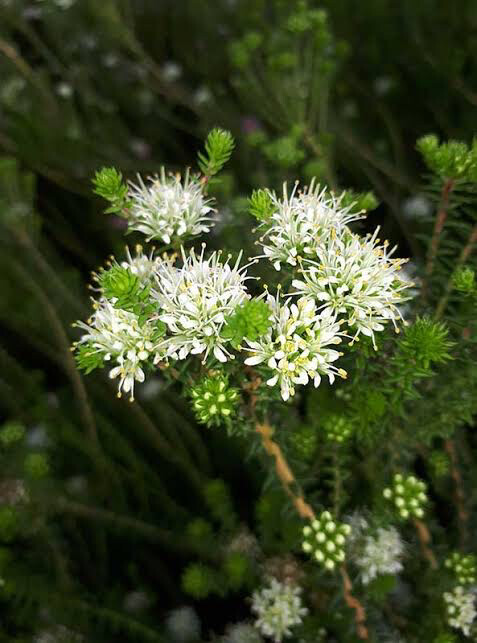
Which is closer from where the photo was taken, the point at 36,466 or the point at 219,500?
the point at 36,466

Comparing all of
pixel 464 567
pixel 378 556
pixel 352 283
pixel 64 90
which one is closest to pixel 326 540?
pixel 378 556

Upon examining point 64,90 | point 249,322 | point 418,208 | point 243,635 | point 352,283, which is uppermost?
point 64,90

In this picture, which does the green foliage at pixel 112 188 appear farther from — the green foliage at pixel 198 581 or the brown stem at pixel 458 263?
the green foliage at pixel 198 581

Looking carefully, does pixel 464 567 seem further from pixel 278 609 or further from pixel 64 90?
pixel 64 90

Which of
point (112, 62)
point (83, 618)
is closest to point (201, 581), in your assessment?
point (83, 618)

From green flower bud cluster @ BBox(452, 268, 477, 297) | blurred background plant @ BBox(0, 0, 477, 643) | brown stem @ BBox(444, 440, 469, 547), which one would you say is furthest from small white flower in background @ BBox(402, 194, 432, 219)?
green flower bud cluster @ BBox(452, 268, 477, 297)

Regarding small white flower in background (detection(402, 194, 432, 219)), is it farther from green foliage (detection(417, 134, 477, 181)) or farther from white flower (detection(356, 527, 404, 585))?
white flower (detection(356, 527, 404, 585))

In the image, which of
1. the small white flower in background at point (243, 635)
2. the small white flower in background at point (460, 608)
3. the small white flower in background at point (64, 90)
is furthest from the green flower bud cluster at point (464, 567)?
the small white flower in background at point (64, 90)
